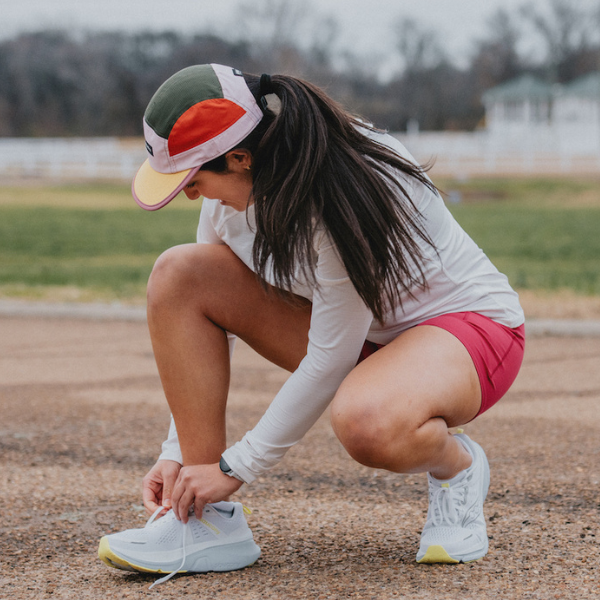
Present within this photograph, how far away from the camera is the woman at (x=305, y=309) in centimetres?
164

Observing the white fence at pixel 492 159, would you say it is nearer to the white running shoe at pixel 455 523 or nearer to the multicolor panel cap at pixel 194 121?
the white running shoe at pixel 455 523

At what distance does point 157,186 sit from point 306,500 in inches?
44.4

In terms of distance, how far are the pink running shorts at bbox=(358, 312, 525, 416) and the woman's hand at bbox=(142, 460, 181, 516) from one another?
2.23 ft

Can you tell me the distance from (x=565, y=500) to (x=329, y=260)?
115 cm

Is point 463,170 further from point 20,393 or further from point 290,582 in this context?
point 290,582

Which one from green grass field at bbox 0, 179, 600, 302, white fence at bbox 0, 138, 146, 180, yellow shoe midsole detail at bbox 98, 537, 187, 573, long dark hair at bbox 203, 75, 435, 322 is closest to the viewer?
long dark hair at bbox 203, 75, 435, 322

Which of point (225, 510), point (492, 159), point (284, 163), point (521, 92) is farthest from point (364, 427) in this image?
point (521, 92)

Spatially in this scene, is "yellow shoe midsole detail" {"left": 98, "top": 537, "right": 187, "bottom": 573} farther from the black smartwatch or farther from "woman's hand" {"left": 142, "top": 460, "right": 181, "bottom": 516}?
the black smartwatch

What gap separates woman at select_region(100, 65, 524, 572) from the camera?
164cm

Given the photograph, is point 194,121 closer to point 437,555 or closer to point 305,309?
point 305,309

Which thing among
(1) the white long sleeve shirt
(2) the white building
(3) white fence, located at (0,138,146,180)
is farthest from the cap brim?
(2) the white building

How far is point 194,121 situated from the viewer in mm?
1622

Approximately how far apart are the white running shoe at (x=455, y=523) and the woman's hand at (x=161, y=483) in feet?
1.93

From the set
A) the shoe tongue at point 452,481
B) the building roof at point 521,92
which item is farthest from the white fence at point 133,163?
the shoe tongue at point 452,481
